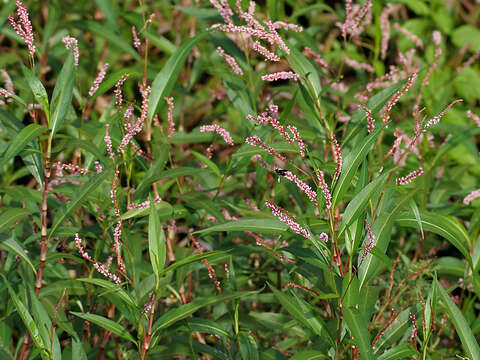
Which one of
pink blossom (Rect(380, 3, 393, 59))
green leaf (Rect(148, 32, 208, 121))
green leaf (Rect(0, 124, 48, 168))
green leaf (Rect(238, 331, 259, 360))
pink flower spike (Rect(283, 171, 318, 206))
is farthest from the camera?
pink blossom (Rect(380, 3, 393, 59))

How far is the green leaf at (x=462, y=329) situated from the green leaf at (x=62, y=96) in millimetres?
1009

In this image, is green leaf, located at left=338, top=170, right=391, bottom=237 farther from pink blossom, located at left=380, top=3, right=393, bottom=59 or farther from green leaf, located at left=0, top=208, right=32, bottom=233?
pink blossom, located at left=380, top=3, right=393, bottom=59

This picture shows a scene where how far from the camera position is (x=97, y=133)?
6.84 ft

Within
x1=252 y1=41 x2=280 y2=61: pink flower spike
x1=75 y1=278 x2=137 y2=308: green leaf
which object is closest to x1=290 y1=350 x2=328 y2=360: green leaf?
x1=75 y1=278 x2=137 y2=308: green leaf

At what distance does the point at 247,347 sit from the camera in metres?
1.61

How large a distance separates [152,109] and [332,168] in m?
0.60

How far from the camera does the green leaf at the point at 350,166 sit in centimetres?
149

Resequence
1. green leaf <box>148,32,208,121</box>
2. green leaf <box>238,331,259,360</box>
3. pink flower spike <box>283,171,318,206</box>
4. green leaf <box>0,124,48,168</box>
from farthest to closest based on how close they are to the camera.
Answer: green leaf <box>148,32,208,121</box> < green leaf <box>238,331,259,360</box> < green leaf <box>0,124,48,168</box> < pink flower spike <box>283,171,318,206</box>

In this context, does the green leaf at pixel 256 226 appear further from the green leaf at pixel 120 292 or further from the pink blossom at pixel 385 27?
the pink blossom at pixel 385 27


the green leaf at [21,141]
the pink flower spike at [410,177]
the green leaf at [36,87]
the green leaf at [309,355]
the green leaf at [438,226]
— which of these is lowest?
the green leaf at [309,355]

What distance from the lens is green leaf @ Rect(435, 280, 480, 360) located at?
1570 mm

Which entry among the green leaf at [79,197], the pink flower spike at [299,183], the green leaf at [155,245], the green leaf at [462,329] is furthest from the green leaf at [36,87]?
the green leaf at [462,329]

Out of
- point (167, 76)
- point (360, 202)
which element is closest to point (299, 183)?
point (360, 202)

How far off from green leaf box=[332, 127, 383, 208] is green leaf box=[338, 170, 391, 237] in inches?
1.7
